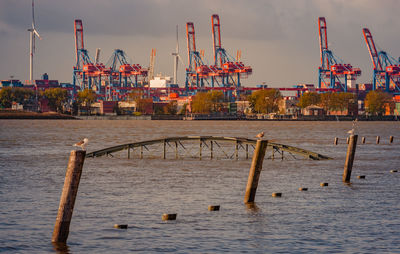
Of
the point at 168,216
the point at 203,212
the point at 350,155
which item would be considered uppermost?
the point at 350,155

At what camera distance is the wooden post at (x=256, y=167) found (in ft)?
94.0

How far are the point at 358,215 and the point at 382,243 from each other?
521 cm

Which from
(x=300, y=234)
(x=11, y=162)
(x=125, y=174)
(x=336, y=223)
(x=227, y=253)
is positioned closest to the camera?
(x=227, y=253)

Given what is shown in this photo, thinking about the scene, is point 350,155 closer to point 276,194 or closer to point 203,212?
point 276,194

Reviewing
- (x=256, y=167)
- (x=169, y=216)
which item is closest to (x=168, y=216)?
(x=169, y=216)

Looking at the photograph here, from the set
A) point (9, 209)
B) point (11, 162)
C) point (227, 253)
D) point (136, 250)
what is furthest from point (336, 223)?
point (11, 162)

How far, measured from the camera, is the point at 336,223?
90.4ft

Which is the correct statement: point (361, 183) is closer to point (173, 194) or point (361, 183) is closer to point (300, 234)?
point (173, 194)

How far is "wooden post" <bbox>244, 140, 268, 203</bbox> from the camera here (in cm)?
2866

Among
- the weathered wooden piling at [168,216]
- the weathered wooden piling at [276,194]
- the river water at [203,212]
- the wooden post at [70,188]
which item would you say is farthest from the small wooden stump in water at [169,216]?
the weathered wooden piling at [276,194]

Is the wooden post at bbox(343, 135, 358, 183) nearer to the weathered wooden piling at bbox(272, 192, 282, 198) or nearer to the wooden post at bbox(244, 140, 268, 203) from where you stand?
the weathered wooden piling at bbox(272, 192, 282, 198)

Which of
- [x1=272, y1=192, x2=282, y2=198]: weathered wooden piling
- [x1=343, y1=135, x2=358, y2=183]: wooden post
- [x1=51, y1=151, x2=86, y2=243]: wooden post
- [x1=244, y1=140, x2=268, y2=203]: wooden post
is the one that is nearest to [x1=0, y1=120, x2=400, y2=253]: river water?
[x1=272, y1=192, x2=282, y2=198]: weathered wooden piling

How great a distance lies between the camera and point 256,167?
29.6 meters

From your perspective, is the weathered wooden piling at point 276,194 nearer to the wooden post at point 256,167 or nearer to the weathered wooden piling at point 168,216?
the wooden post at point 256,167
